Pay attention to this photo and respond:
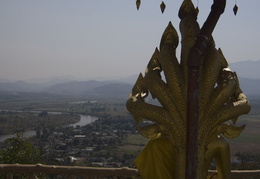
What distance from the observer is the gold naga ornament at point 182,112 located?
A: 2158 millimetres

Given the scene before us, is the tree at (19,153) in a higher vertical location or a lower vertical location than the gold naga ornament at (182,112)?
lower

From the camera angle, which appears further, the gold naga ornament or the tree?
the tree

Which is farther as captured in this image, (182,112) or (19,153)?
(19,153)

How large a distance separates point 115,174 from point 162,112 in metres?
1.50

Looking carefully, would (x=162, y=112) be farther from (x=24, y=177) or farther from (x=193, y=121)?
(x=24, y=177)

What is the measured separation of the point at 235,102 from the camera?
226 cm

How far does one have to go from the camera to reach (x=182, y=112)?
2160mm

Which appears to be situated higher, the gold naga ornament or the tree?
the gold naga ornament

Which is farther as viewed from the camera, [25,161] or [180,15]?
[25,161]

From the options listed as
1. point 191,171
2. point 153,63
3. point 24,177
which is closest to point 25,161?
point 24,177

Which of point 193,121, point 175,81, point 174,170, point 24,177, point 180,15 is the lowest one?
point 24,177

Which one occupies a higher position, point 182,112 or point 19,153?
point 182,112

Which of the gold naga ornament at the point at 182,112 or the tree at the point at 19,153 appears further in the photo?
the tree at the point at 19,153

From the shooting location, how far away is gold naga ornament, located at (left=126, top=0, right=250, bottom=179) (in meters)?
2.16
